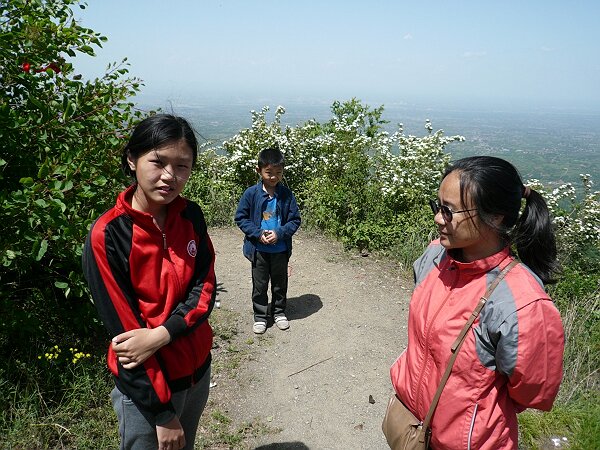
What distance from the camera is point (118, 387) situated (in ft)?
5.59

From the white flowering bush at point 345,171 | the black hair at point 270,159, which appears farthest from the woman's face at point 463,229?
the white flowering bush at point 345,171

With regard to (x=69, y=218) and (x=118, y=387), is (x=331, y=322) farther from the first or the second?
(x=118, y=387)

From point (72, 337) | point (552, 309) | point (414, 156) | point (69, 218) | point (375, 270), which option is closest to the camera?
point (552, 309)

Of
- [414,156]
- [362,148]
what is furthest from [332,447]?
[362,148]

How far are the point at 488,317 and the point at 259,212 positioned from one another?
297 centimetres

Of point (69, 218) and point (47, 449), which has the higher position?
point (69, 218)

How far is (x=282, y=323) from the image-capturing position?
15.6 feet

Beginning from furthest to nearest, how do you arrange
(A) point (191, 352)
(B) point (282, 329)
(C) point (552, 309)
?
(B) point (282, 329)
(A) point (191, 352)
(C) point (552, 309)

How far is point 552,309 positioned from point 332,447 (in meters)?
2.24

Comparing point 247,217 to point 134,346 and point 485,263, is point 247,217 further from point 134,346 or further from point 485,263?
point 485,263

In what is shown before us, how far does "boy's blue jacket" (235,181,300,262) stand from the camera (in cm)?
427

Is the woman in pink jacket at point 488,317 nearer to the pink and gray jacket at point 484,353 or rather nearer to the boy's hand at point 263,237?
the pink and gray jacket at point 484,353

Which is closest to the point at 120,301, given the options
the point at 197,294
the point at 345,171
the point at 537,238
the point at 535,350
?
the point at 197,294

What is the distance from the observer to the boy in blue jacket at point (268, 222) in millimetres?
4207
